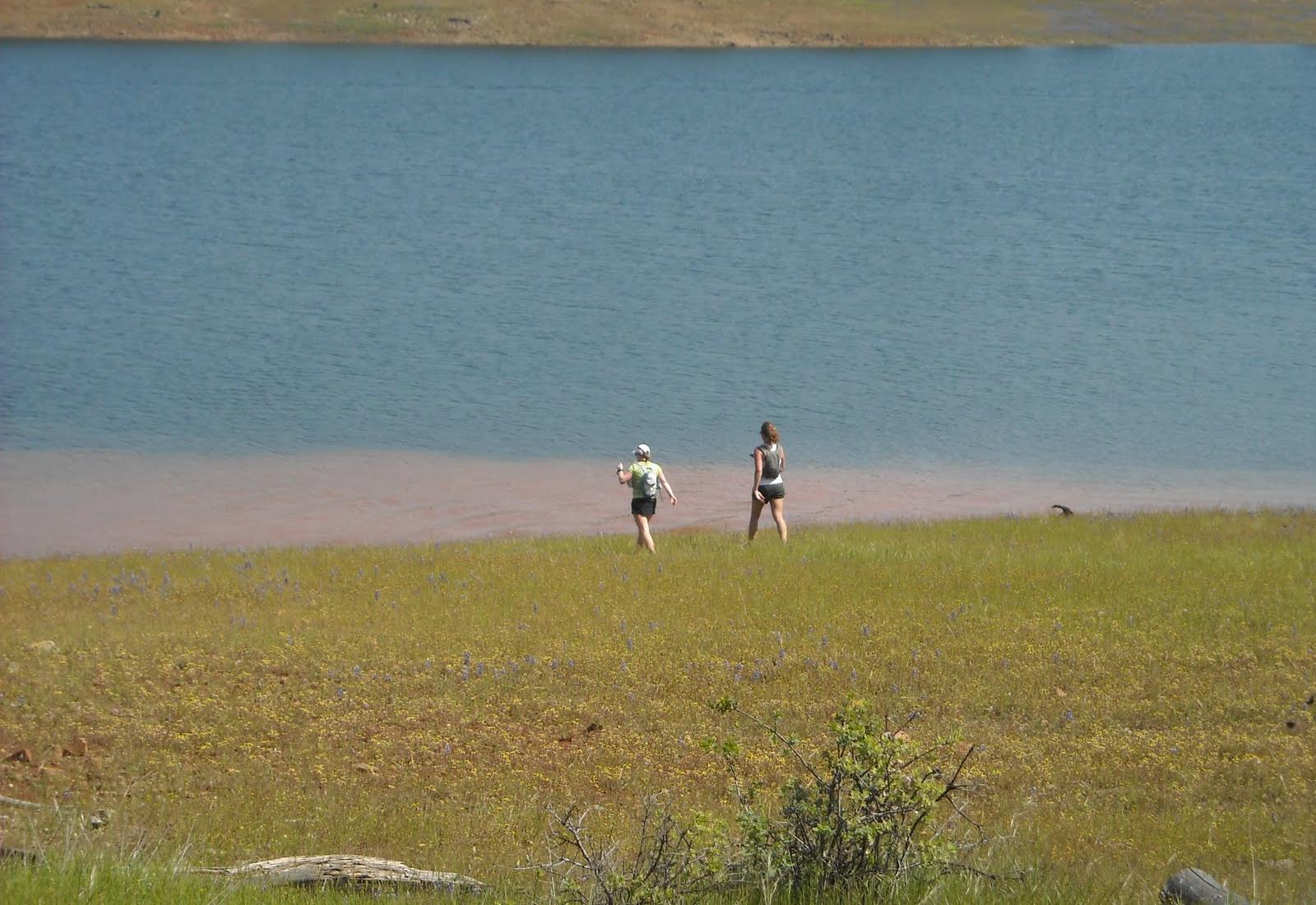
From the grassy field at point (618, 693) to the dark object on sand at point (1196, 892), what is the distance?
24cm

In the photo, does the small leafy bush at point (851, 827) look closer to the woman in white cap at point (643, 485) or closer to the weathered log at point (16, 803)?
the weathered log at point (16, 803)

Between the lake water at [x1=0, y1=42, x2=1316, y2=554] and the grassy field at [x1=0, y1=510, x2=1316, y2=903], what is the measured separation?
23.8 feet

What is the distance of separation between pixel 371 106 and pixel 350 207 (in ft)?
126

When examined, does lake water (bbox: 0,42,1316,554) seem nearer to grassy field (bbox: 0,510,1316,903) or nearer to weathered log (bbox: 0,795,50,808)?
grassy field (bbox: 0,510,1316,903)

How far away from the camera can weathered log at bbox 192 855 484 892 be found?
809 centimetres

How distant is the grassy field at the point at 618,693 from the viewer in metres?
9.98

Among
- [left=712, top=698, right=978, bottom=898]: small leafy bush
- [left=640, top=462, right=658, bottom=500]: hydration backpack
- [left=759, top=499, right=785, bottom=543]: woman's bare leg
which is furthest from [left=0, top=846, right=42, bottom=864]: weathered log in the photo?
[left=759, top=499, right=785, bottom=543]: woman's bare leg

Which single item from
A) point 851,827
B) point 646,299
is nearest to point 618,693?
point 851,827

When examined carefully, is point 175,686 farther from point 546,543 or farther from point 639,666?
point 546,543

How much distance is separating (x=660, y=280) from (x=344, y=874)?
40127 mm

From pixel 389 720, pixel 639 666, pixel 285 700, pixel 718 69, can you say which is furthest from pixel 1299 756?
pixel 718 69

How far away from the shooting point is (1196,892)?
802cm

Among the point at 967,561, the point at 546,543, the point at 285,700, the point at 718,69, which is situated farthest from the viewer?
the point at 718,69

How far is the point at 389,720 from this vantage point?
12648 mm
